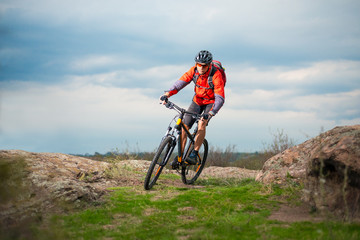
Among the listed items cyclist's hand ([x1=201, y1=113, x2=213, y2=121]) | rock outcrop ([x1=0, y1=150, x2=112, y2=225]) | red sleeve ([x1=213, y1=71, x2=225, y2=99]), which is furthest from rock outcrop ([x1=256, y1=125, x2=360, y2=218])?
rock outcrop ([x1=0, y1=150, x2=112, y2=225])

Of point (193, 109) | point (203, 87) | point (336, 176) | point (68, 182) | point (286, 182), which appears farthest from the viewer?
point (193, 109)

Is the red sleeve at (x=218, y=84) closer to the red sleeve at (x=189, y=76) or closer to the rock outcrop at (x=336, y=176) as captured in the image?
the red sleeve at (x=189, y=76)

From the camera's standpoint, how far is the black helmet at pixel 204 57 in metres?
8.62

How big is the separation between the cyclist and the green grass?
1.54 metres

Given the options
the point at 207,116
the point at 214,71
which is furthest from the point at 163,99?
the point at 214,71

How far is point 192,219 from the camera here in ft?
19.7

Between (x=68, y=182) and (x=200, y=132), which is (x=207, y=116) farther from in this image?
(x=68, y=182)

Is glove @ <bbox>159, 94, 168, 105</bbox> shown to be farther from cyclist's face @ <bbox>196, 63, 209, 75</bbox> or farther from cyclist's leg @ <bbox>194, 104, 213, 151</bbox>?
cyclist's face @ <bbox>196, 63, 209, 75</bbox>

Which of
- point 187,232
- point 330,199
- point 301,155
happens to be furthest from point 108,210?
point 301,155

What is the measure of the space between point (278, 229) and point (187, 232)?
4.42ft

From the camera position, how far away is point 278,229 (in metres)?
5.24

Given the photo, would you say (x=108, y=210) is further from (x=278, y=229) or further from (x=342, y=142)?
(x=342, y=142)

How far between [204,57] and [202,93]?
3.40 feet

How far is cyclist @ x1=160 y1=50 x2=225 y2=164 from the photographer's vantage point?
8648 millimetres
